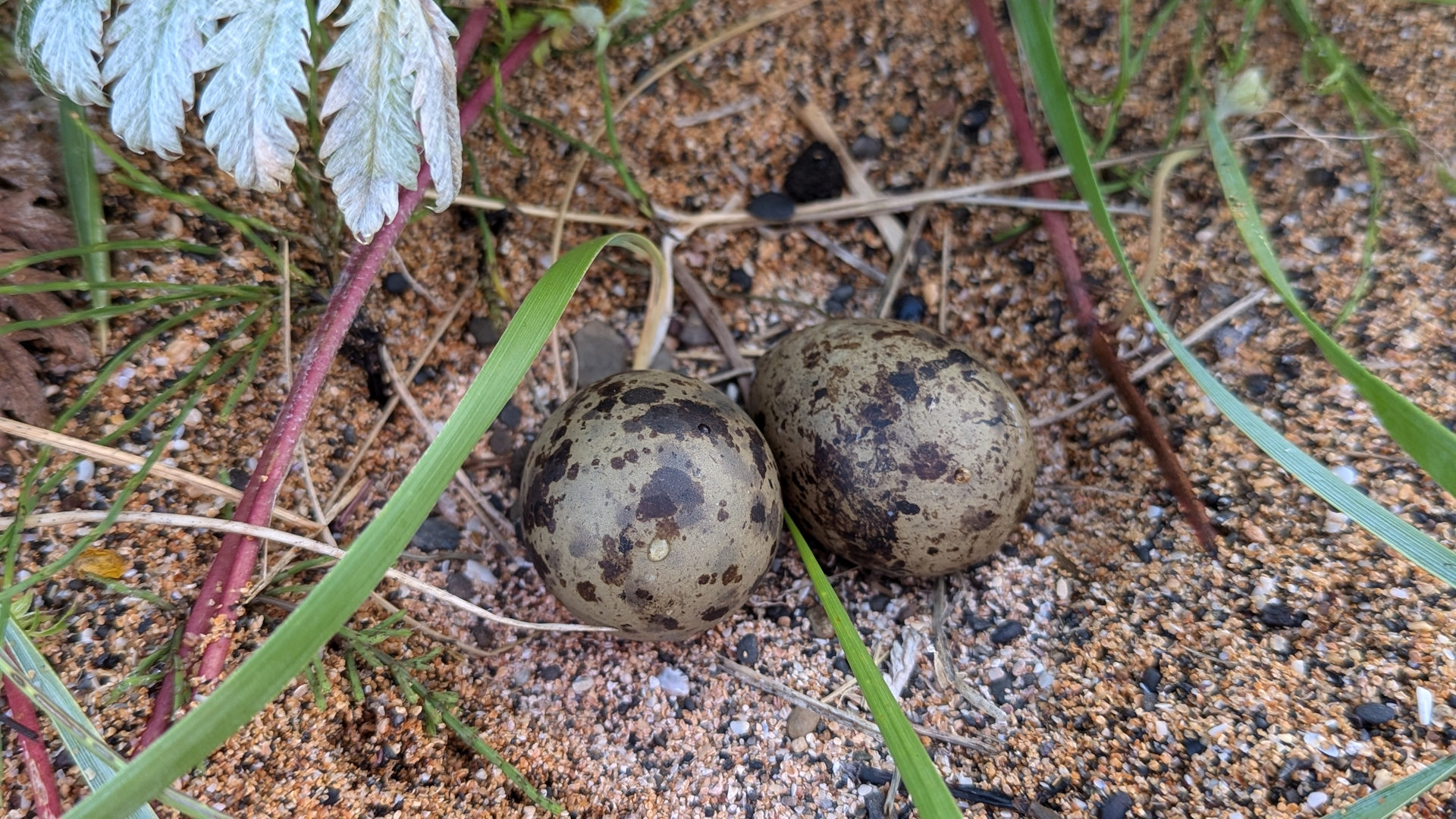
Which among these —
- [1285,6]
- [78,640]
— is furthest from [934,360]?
[78,640]

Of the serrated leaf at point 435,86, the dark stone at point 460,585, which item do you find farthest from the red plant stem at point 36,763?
the serrated leaf at point 435,86

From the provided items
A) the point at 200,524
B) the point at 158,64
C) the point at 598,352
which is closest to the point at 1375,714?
the point at 598,352

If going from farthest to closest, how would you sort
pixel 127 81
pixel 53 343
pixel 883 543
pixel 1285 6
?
pixel 1285 6, pixel 883 543, pixel 53 343, pixel 127 81

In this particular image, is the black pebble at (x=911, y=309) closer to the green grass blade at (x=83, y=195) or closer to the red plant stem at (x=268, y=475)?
the red plant stem at (x=268, y=475)

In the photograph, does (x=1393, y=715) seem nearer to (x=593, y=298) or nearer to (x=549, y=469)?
(x=549, y=469)

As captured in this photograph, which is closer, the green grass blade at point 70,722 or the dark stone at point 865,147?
the green grass blade at point 70,722

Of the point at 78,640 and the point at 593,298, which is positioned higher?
the point at 593,298
